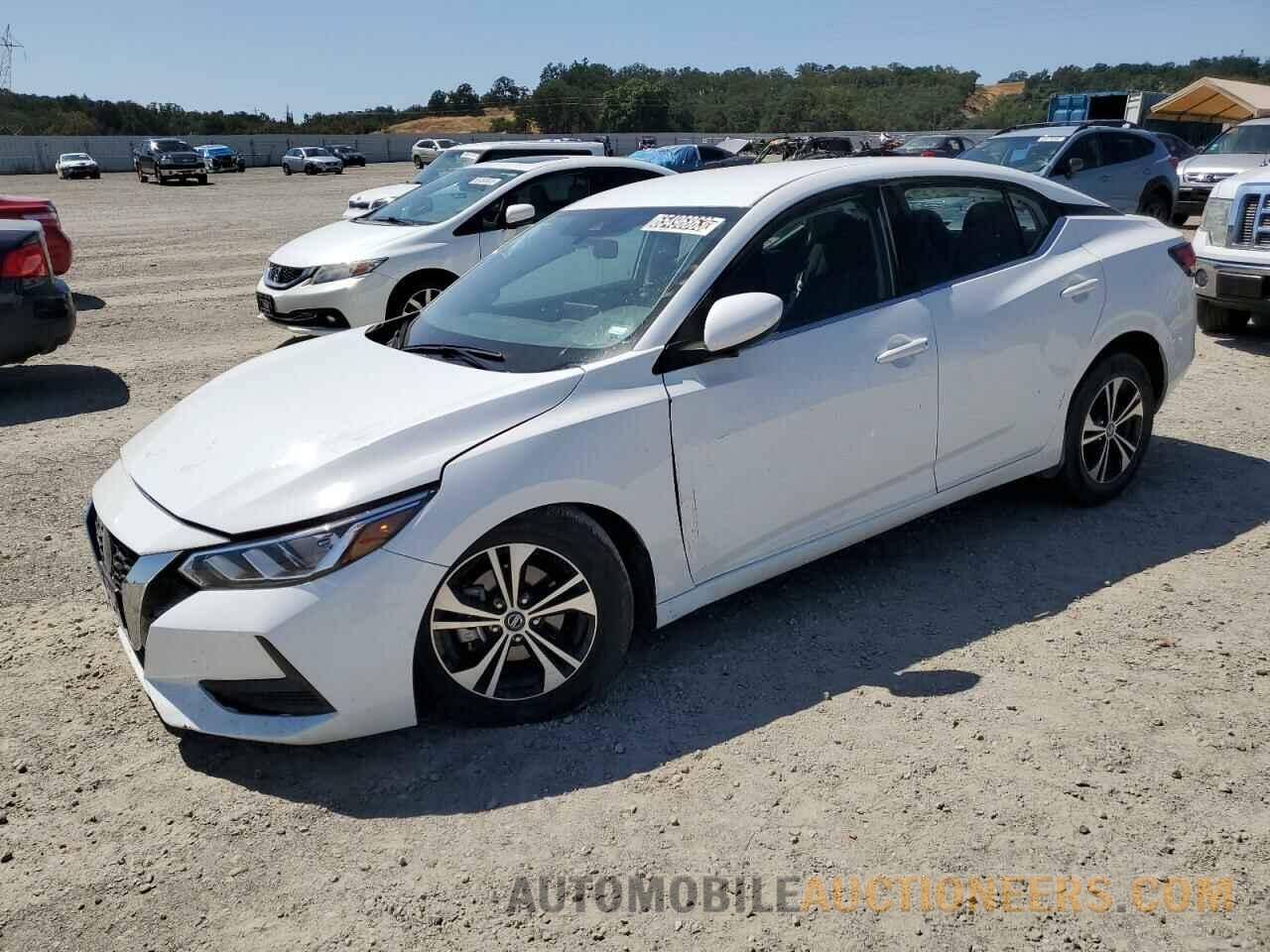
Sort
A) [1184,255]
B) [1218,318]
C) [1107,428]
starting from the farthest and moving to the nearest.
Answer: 1. [1218,318]
2. [1184,255]
3. [1107,428]

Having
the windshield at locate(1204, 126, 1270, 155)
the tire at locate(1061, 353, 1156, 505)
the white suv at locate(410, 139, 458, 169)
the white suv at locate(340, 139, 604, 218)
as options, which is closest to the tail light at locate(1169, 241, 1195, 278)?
the tire at locate(1061, 353, 1156, 505)

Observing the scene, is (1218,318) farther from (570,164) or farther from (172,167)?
(172,167)

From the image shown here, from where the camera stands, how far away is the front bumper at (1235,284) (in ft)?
26.1

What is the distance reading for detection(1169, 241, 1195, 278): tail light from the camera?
523 cm

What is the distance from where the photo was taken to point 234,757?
3389 mm

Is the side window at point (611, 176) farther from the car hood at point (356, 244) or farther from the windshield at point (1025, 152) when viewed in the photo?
the windshield at point (1025, 152)

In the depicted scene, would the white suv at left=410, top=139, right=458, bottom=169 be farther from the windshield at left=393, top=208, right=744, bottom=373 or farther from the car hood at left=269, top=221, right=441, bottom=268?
the windshield at left=393, top=208, right=744, bottom=373

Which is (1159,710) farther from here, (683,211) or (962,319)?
(683,211)

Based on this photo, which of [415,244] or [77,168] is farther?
[77,168]

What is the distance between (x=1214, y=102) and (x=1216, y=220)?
110 ft

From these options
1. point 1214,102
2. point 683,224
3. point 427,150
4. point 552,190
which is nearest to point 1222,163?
point 552,190

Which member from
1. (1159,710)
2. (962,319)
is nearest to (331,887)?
(1159,710)

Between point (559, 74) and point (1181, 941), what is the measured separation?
397 ft

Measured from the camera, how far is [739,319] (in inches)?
141
